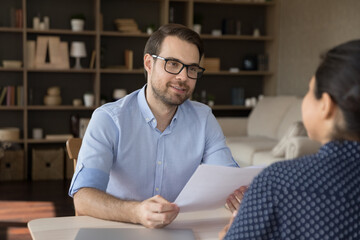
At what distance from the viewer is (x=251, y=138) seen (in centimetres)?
514

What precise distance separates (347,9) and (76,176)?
12.9 ft

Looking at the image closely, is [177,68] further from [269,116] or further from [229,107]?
[229,107]

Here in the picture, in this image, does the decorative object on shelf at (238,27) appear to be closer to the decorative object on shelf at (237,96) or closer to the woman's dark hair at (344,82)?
the decorative object on shelf at (237,96)

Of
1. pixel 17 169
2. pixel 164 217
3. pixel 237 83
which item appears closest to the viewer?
pixel 164 217

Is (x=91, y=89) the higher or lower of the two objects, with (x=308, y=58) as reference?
lower

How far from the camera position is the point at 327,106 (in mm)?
773

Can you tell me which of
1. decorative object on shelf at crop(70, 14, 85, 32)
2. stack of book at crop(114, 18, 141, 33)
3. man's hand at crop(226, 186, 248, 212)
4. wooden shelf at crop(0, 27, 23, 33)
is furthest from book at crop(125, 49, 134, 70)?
man's hand at crop(226, 186, 248, 212)

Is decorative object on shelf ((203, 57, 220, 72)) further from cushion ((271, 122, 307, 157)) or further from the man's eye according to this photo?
the man's eye

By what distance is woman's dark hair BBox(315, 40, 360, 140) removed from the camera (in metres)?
0.73

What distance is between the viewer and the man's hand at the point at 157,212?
1.24 metres

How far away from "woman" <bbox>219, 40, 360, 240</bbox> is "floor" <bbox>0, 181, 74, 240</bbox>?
2.72 m

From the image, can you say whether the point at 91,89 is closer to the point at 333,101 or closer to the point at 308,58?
the point at 308,58

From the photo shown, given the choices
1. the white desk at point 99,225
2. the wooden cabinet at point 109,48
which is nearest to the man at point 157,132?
the white desk at point 99,225

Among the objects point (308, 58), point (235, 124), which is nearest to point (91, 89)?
point (235, 124)
